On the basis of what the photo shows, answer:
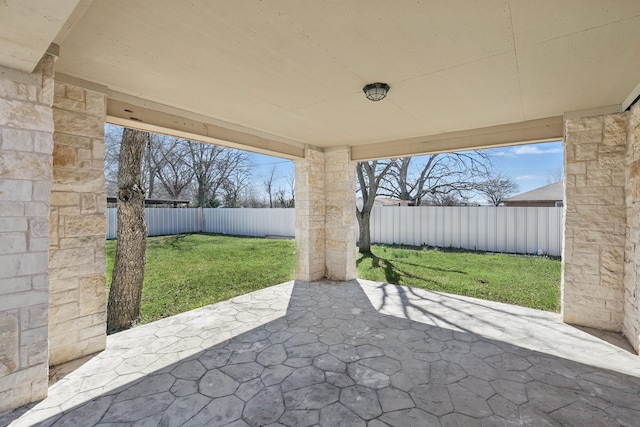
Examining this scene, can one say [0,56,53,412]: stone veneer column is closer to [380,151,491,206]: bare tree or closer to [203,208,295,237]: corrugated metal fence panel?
[380,151,491,206]: bare tree

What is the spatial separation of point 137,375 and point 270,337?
1.23m

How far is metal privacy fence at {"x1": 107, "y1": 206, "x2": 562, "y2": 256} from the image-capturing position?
8.46m

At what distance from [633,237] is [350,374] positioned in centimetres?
320

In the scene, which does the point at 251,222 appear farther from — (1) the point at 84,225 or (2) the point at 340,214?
(1) the point at 84,225

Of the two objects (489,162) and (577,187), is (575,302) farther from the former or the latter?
(489,162)

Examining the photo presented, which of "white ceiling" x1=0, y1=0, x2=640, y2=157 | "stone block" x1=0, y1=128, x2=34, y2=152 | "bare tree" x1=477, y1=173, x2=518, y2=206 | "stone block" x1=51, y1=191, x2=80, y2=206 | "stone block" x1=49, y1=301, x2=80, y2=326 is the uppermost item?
"bare tree" x1=477, y1=173, x2=518, y2=206

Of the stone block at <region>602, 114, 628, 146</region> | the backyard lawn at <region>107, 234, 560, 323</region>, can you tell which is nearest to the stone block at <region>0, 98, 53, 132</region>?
the backyard lawn at <region>107, 234, 560, 323</region>

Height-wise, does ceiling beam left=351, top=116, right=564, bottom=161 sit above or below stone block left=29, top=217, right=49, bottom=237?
above

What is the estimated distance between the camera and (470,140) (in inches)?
170

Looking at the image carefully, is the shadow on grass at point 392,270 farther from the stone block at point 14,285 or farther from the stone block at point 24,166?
the stone block at point 24,166

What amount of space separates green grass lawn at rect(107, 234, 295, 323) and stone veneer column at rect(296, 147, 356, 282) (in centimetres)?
73

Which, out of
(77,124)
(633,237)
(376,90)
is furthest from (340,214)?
(77,124)

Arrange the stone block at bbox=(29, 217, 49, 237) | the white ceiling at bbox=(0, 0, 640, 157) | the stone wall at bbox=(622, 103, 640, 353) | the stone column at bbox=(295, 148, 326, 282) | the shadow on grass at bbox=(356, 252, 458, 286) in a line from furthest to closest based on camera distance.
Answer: the shadow on grass at bbox=(356, 252, 458, 286) → the stone column at bbox=(295, 148, 326, 282) → the stone wall at bbox=(622, 103, 640, 353) → the stone block at bbox=(29, 217, 49, 237) → the white ceiling at bbox=(0, 0, 640, 157)

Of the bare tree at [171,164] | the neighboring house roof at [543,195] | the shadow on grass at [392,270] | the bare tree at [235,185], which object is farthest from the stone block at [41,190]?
the bare tree at [235,185]
